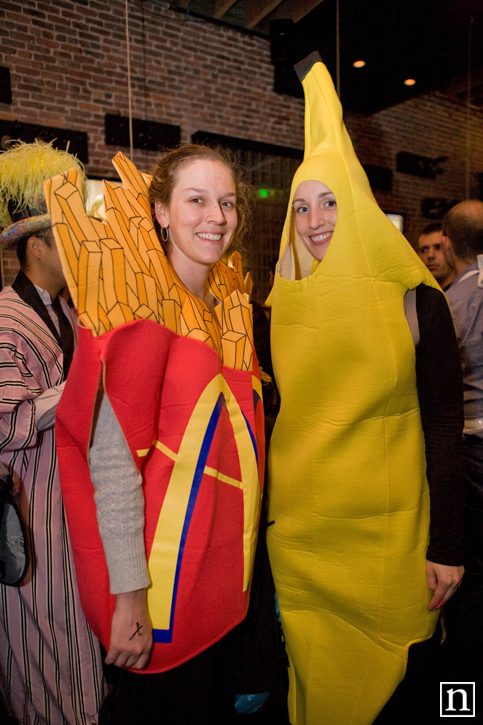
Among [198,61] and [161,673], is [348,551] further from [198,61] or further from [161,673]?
[198,61]

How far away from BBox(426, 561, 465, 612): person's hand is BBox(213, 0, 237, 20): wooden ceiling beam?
481cm

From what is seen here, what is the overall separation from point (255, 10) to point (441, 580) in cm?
515

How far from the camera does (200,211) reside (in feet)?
3.53

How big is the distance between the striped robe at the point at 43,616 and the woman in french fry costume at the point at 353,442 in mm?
591

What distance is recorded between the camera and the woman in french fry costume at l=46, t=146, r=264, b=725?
887 mm

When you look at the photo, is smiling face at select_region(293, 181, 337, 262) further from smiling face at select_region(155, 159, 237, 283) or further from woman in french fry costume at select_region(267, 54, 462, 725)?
smiling face at select_region(155, 159, 237, 283)

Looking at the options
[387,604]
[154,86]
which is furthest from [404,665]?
[154,86]

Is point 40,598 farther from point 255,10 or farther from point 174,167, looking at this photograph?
point 255,10

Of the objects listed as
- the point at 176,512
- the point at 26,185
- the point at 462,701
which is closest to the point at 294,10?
the point at 26,185

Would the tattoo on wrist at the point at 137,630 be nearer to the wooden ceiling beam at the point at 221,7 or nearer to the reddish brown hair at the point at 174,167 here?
the reddish brown hair at the point at 174,167

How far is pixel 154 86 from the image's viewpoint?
4.20 m

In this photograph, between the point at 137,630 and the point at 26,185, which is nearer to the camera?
the point at 137,630

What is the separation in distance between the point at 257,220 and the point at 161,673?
4.50 metres

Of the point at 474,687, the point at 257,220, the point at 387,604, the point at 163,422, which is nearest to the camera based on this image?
the point at 163,422
